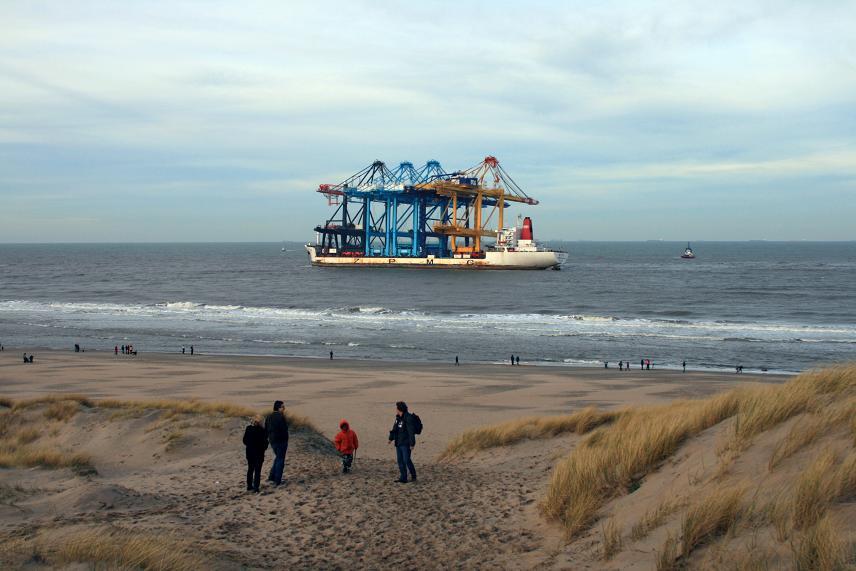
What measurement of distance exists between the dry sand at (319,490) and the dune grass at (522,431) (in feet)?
0.82

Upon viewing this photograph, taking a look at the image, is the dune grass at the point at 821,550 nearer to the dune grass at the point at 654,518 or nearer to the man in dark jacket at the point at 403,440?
the dune grass at the point at 654,518

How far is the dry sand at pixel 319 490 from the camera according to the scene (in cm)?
629

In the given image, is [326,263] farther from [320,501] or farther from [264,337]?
[320,501]

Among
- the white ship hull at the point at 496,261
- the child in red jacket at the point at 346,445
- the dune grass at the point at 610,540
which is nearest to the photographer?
the dune grass at the point at 610,540

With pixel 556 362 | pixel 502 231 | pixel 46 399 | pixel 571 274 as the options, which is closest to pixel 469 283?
pixel 571 274

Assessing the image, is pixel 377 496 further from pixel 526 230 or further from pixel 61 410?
pixel 526 230

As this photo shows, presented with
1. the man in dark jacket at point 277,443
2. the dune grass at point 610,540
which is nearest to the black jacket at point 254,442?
the man in dark jacket at point 277,443

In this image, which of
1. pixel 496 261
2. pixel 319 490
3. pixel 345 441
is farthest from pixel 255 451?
→ pixel 496 261

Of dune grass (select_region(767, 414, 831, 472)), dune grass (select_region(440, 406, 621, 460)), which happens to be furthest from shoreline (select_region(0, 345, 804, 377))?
dune grass (select_region(767, 414, 831, 472))

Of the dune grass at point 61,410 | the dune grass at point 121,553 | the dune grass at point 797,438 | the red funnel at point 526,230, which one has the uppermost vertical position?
the red funnel at point 526,230

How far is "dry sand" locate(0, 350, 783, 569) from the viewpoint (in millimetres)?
6289

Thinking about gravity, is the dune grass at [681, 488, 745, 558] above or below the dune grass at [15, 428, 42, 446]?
above

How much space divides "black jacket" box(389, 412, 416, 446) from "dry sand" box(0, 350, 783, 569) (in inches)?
20.8

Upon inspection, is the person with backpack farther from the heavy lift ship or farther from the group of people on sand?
the heavy lift ship
